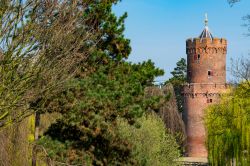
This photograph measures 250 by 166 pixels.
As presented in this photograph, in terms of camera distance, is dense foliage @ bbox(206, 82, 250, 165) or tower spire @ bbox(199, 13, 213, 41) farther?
tower spire @ bbox(199, 13, 213, 41)

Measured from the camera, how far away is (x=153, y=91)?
A: 101 ft

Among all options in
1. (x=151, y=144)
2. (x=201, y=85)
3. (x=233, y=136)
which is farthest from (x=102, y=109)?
(x=201, y=85)

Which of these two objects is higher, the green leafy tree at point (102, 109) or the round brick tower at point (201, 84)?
the round brick tower at point (201, 84)

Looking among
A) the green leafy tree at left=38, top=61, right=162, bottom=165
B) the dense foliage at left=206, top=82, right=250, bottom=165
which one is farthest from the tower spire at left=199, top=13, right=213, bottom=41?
the green leafy tree at left=38, top=61, right=162, bottom=165

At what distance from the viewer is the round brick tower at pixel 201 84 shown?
40438mm

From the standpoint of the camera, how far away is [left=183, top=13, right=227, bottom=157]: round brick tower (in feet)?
133

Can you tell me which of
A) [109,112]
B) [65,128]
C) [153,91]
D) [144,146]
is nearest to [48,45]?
Answer: [109,112]

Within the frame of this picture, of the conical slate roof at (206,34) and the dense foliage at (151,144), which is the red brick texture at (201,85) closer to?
the conical slate roof at (206,34)

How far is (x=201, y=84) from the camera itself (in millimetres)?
40656

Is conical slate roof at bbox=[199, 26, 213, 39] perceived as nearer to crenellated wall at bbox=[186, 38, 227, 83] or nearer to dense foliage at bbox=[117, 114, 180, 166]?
crenellated wall at bbox=[186, 38, 227, 83]

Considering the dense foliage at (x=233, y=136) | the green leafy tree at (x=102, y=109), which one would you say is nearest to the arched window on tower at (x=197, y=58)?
the dense foliage at (x=233, y=136)

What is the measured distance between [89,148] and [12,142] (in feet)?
6.84

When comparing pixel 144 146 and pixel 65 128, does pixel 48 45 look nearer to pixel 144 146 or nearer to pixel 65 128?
pixel 65 128

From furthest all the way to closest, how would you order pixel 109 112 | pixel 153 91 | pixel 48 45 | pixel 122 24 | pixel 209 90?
pixel 209 90, pixel 153 91, pixel 122 24, pixel 109 112, pixel 48 45
